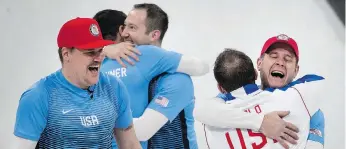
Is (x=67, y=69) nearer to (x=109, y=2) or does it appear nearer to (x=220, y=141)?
(x=220, y=141)

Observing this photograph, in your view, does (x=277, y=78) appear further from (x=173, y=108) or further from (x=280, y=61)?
(x=173, y=108)

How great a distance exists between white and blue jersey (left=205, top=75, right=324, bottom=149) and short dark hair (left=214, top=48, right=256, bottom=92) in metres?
0.04

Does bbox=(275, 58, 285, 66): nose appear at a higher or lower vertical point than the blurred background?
higher

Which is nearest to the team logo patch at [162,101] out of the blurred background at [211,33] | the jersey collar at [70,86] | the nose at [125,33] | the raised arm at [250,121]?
the raised arm at [250,121]

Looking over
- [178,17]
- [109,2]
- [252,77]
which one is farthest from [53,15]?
[252,77]

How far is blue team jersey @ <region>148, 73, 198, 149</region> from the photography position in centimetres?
235

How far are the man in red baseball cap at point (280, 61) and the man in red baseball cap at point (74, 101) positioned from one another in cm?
64

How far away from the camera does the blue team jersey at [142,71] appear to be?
235 cm

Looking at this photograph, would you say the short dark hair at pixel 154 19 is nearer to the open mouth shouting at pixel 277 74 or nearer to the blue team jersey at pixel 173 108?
the blue team jersey at pixel 173 108

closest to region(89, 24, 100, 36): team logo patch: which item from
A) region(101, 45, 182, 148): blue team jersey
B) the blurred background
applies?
region(101, 45, 182, 148): blue team jersey

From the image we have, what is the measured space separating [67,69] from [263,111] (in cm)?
66

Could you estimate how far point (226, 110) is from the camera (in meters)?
2.10

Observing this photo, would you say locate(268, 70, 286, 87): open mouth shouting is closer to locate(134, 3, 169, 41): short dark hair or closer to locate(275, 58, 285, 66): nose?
locate(275, 58, 285, 66): nose

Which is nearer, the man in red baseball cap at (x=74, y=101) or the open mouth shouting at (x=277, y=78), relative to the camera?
the man in red baseball cap at (x=74, y=101)
